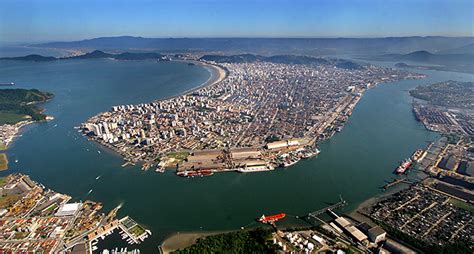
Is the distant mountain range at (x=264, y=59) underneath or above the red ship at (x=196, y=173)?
above

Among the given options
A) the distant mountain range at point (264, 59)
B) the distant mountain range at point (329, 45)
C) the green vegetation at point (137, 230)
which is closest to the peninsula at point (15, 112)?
the green vegetation at point (137, 230)

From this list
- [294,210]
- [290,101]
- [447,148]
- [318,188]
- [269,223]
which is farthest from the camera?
[290,101]

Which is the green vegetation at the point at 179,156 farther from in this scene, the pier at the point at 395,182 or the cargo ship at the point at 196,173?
the pier at the point at 395,182

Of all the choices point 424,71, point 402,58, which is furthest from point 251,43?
point 424,71

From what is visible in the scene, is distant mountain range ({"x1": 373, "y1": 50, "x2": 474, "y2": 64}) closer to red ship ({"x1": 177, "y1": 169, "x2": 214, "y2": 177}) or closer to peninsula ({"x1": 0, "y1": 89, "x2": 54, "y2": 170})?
red ship ({"x1": 177, "y1": 169, "x2": 214, "y2": 177})

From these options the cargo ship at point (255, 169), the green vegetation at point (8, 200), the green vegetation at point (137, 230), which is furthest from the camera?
the cargo ship at point (255, 169)

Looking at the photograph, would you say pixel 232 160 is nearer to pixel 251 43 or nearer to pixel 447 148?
pixel 447 148
